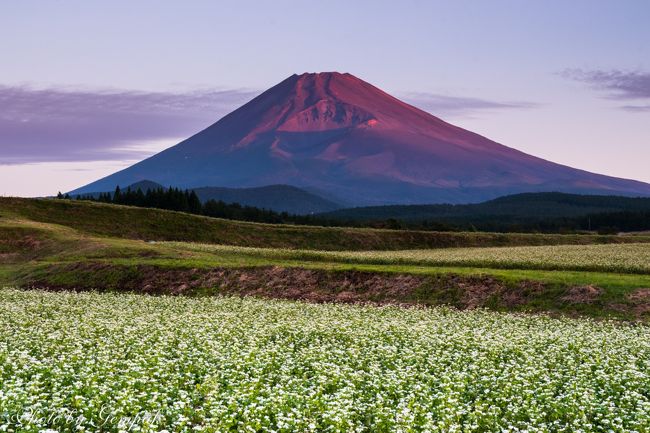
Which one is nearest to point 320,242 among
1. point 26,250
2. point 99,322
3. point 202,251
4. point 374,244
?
point 374,244

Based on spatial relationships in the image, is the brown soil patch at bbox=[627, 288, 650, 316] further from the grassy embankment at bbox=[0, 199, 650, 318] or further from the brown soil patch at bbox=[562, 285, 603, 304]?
the brown soil patch at bbox=[562, 285, 603, 304]

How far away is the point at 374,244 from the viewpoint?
100 meters

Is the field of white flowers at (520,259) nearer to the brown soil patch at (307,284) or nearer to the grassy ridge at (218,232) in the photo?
the brown soil patch at (307,284)

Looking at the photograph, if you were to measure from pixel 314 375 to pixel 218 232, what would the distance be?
270ft

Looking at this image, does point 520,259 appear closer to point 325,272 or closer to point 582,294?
point 325,272

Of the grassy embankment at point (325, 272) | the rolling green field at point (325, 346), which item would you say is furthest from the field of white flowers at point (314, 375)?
the grassy embankment at point (325, 272)

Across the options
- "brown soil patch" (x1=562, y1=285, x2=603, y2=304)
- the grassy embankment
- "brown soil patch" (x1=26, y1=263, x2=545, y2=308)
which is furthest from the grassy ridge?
"brown soil patch" (x1=562, y1=285, x2=603, y2=304)

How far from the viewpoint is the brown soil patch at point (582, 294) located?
4234 centimetres

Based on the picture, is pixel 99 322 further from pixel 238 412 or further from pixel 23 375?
pixel 238 412

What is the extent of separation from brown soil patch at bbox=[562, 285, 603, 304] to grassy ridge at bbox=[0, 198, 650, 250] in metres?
55.7

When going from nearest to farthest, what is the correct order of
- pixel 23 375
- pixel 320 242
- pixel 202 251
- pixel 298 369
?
pixel 23 375
pixel 298 369
pixel 202 251
pixel 320 242

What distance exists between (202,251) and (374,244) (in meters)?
33.5

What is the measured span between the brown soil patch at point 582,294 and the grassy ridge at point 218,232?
5566 centimetres

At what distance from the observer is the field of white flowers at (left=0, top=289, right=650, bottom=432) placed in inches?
610
